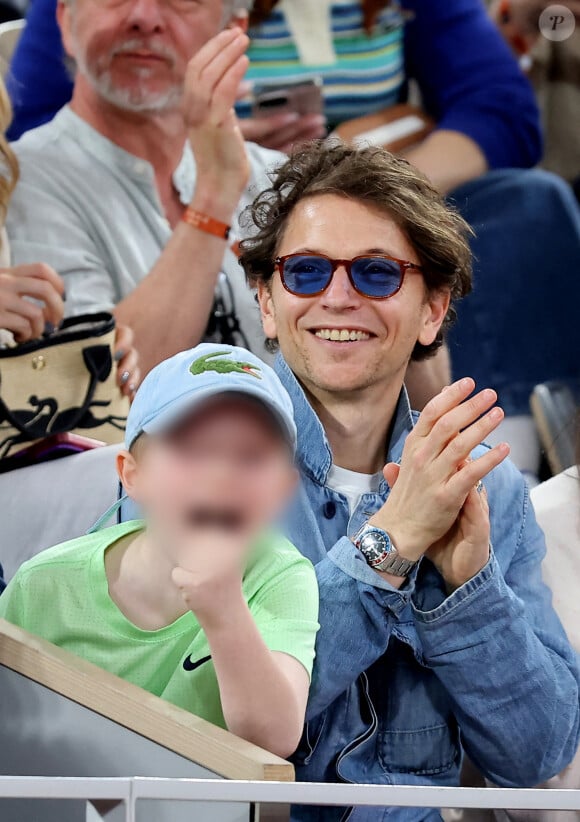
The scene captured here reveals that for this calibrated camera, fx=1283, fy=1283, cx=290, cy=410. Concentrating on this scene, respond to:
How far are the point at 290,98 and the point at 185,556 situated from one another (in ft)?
3.76

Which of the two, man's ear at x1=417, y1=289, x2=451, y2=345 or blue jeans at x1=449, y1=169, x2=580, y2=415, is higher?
man's ear at x1=417, y1=289, x2=451, y2=345

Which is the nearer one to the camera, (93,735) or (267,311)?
(93,735)

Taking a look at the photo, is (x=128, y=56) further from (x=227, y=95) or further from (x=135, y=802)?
(x=135, y=802)

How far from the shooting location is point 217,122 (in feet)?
5.28

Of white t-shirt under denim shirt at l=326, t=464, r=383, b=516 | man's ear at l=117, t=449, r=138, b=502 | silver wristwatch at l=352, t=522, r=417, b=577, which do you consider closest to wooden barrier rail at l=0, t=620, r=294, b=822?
man's ear at l=117, t=449, r=138, b=502

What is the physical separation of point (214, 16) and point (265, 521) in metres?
0.99

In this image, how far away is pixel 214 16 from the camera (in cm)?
176

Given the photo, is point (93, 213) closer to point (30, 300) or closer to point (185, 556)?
point (30, 300)

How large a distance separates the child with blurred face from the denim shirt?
75 millimetres

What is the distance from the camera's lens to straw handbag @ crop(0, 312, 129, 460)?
4.46ft

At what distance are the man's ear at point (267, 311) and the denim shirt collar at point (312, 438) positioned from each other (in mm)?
53

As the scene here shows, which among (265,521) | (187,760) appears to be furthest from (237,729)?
(265,521)

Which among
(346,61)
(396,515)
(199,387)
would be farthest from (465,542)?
(346,61)

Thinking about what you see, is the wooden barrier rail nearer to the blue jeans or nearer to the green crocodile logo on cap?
the green crocodile logo on cap
